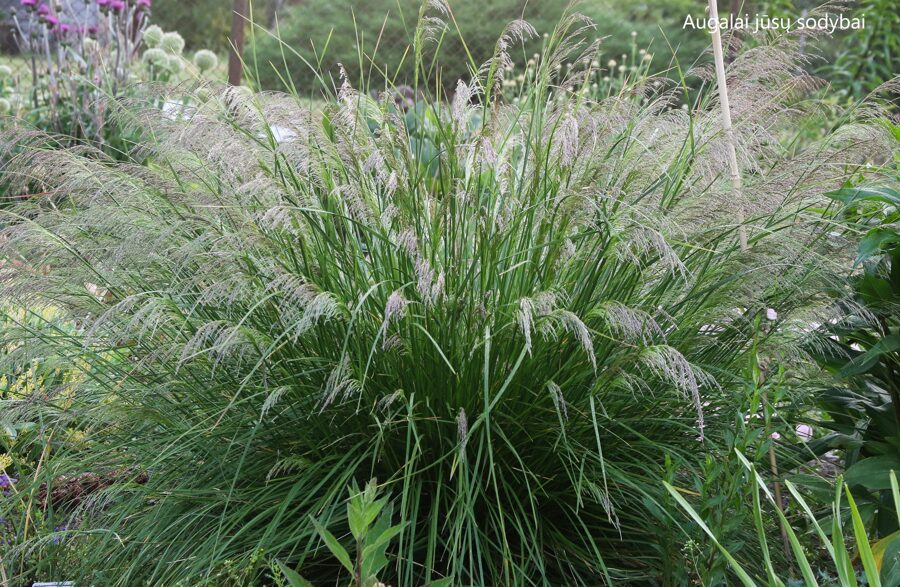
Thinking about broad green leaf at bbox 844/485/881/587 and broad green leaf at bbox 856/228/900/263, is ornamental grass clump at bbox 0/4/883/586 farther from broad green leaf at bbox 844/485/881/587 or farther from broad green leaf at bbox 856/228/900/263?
broad green leaf at bbox 844/485/881/587

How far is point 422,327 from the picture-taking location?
1926 mm

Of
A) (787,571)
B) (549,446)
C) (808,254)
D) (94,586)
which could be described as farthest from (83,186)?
(787,571)

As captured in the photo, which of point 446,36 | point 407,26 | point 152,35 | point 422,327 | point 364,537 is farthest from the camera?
point 407,26

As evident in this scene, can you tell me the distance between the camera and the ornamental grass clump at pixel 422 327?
1.99 metres

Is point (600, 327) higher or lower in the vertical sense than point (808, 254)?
lower

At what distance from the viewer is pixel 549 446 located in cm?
208

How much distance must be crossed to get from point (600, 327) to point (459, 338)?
32cm

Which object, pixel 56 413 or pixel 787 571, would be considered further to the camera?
pixel 56 413

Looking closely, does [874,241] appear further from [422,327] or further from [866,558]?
[422,327]

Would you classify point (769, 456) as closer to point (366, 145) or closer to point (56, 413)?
point (366, 145)

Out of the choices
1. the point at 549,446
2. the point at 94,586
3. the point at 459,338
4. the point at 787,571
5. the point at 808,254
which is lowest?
the point at 94,586

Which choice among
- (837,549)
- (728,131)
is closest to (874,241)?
(728,131)

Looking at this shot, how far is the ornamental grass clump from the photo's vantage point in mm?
1993

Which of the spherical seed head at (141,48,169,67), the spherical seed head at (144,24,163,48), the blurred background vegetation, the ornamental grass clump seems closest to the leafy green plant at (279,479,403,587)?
the ornamental grass clump
